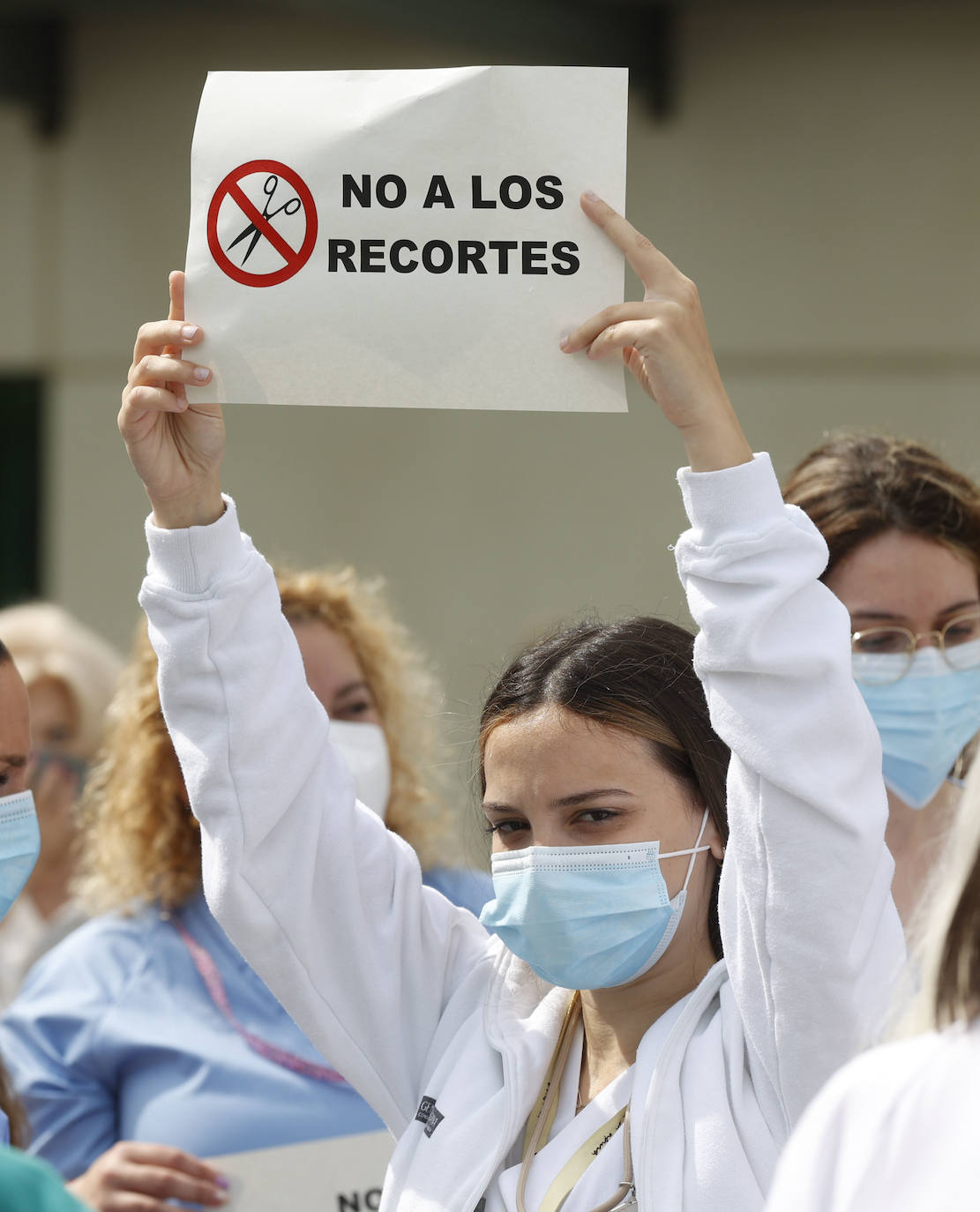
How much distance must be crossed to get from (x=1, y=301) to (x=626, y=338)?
5376 millimetres

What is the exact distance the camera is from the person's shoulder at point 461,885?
3.20 meters

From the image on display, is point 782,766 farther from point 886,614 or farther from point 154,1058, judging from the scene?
point 154,1058

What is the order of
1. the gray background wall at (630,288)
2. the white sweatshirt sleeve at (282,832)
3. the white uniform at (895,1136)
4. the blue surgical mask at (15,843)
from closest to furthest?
the white uniform at (895,1136) → the white sweatshirt sleeve at (282,832) → the blue surgical mask at (15,843) → the gray background wall at (630,288)

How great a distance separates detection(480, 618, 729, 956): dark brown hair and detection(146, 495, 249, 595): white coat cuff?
1.44 feet

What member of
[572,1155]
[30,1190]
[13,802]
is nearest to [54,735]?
[13,802]

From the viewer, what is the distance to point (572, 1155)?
6.48 ft

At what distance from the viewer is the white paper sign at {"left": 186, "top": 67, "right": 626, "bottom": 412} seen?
2.02 meters

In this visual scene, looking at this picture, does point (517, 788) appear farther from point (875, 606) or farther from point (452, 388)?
point (875, 606)

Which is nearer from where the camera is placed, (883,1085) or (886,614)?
(883,1085)

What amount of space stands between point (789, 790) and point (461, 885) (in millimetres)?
1596

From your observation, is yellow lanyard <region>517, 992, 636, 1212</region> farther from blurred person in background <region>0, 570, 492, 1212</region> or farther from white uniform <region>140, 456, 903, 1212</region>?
blurred person in background <region>0, 570, 492, 1212</region>

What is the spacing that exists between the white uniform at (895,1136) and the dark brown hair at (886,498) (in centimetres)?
166

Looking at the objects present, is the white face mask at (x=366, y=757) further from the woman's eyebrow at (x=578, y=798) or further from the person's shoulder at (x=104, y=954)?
the woman's eyebrow at (x=578, y=798)

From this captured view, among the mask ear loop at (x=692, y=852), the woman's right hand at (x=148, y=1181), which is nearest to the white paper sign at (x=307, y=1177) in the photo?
the woman's right hand at (x=148, y=1181)
